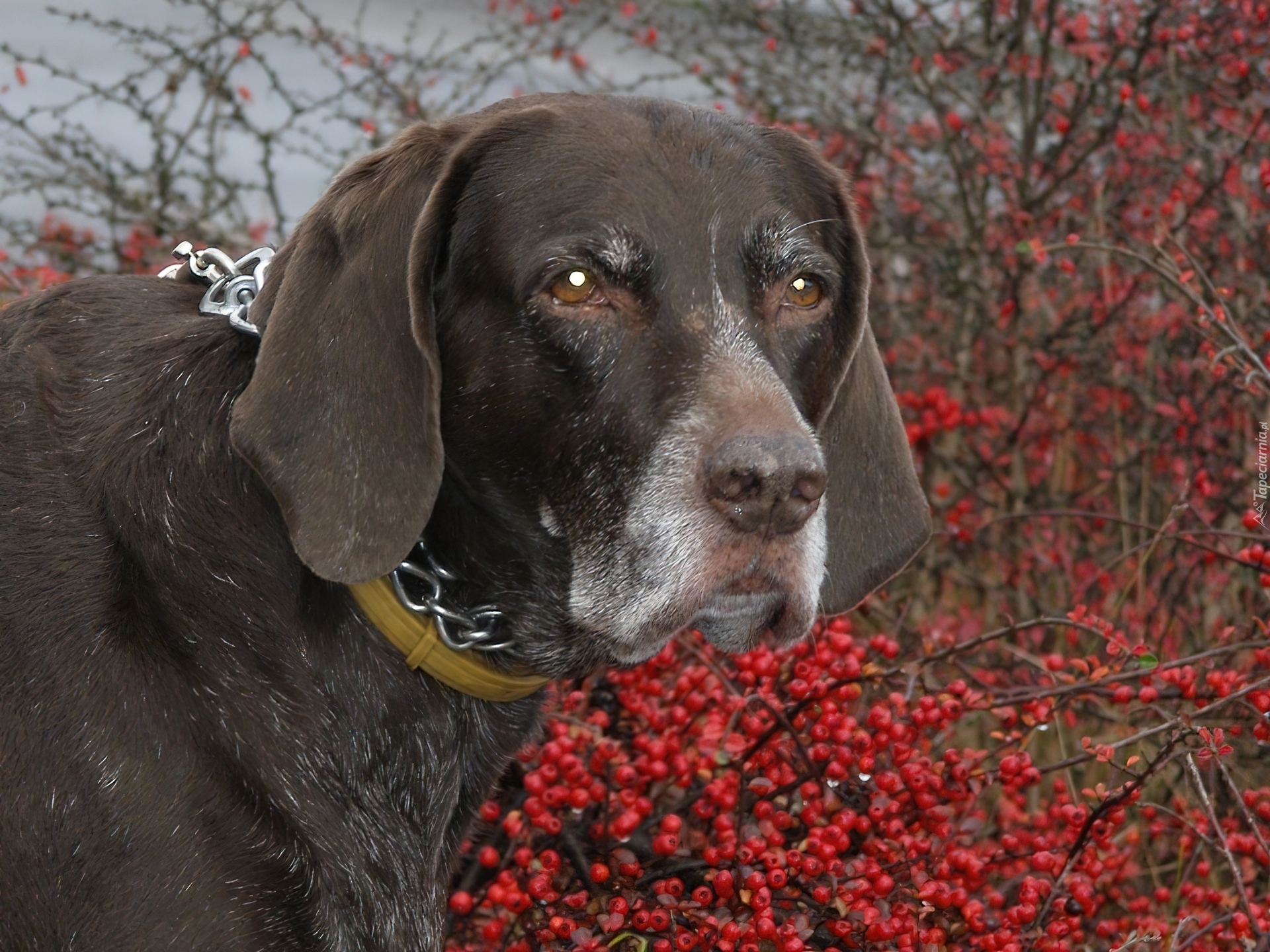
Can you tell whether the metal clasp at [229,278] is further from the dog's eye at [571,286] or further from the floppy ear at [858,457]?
the floppy ear at [858,457]

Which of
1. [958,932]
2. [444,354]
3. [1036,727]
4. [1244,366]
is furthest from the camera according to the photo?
[1244,366]

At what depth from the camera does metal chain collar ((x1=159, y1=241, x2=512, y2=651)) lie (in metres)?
2.63

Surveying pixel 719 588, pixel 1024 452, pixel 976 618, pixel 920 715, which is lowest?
pixel 976 618

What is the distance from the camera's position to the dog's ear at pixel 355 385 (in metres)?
2.45

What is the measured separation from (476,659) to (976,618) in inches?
115

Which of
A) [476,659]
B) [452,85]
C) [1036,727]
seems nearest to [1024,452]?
[1036,727]

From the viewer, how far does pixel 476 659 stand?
2.72 metres

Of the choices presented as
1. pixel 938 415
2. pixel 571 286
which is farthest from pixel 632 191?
pixel 938 415

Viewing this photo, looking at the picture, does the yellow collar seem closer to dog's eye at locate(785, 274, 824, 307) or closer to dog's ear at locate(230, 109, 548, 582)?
dog's ear at locate(230, 109, 548, 582)

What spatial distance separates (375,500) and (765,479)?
66 centimetres

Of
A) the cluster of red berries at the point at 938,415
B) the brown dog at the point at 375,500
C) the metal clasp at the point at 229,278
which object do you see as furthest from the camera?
the cluster of red berries at the point at 938,415

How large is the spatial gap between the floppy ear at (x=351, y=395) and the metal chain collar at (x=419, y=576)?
11 centimetres

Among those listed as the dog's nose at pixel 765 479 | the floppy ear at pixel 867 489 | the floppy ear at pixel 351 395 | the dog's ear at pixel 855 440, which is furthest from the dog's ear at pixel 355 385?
the floppy ear at pixel 867 489

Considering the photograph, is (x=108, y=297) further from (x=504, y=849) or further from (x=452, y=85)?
(x=452, y=85)
